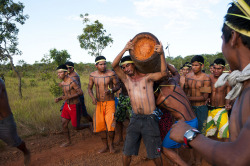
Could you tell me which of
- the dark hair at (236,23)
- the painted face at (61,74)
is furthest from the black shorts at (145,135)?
the painted face at (61,74)

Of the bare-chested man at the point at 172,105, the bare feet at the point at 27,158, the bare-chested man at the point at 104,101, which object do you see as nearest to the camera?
the bare-chested man at the point at 172,105

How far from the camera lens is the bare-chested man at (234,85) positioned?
34.2 inches

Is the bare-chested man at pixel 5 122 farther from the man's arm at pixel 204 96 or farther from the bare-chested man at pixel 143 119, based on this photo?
the man's arm at pixel 204 96

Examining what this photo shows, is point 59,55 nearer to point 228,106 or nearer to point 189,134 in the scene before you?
point 228,106

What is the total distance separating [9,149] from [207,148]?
15.7 ft

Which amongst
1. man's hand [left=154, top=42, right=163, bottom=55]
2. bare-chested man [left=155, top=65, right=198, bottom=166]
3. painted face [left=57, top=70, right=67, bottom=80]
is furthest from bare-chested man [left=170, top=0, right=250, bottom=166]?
painted face [left=57, top=70, right=67, bottom=80]

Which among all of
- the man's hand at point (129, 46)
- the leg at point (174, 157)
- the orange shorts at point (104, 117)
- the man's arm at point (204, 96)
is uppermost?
the man's hand at point (129, 46)

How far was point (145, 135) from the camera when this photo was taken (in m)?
2.98

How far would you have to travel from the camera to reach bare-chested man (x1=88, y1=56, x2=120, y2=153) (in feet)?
14.4

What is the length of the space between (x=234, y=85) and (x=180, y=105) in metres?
2.02

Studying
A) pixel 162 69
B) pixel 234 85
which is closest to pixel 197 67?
pixel 162 69

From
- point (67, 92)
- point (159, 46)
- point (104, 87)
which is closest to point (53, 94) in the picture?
point (67, 92)

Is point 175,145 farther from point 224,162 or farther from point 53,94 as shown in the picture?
point 53,94

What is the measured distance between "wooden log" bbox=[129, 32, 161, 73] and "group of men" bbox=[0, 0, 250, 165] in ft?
0.28
